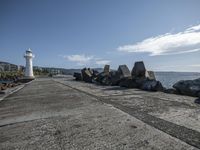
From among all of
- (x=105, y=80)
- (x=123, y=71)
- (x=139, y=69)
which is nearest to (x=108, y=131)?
(x=139, y=69)

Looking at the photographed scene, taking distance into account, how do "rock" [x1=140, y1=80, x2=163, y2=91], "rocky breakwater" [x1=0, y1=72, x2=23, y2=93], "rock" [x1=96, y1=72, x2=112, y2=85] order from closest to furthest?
1. "rock" [x1=140, y1=80, x2=163, y2=91]
2. "rock" [x1=96, y1=72, x2=112, y2=85]
3. "rocky breakwater" [x1=0, y1=72, x2=23, y2=93]

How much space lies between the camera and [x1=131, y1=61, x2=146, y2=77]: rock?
34.5 feet

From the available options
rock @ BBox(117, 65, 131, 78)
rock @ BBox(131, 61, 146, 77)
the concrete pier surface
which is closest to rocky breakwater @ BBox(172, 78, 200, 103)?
the concrete pier surface

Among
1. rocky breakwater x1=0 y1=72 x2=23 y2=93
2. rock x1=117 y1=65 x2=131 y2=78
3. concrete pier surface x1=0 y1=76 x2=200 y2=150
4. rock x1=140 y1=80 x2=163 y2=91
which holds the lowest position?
rocky breakwater x1=0 y1=72 x2=23 y2=93

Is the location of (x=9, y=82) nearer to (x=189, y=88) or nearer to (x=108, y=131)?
(x=189, y=88)

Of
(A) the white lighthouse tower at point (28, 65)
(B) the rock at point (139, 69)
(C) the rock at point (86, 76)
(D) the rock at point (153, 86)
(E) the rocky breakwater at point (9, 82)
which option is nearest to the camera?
(D) the rock at point (153, 86)

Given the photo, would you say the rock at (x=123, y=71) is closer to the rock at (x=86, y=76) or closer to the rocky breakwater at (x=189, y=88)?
the rocky breakwater at (x=189, y=88)

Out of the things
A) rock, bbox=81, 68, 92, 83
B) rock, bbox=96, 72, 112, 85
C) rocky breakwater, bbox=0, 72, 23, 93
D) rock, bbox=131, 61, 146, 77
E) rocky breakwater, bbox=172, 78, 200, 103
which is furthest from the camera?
rock, bbox=81, 68, 92, 83

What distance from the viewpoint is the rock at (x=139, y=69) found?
1051 centimetres

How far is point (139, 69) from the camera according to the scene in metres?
10.7

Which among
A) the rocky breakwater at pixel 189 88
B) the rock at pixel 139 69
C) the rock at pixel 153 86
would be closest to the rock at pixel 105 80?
the rock at pixel 139 69

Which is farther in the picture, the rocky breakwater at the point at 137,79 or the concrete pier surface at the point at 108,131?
the rocky breakwater at the point at 137,79

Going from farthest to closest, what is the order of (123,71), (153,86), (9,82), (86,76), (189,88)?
(9,82) → (86,76) → (123,71) → (153,86) → (189,88)

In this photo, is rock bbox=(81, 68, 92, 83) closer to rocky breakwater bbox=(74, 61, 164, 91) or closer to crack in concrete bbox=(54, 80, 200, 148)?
rocky breakwater bbox=(74, 61, 164, 91)
